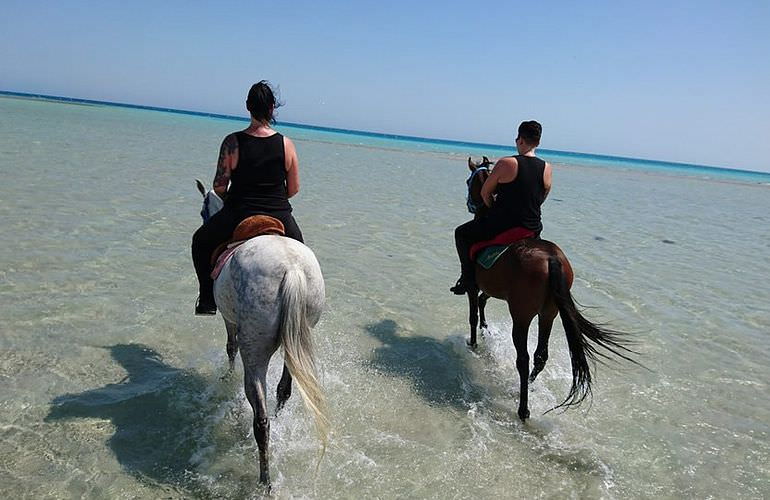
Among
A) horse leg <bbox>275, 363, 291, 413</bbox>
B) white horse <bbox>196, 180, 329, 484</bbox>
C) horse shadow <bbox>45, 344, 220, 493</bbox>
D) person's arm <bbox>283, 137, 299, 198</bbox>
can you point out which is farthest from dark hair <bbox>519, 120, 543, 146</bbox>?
horse shadow <bbox>45, 344, 220, 493</bbox>

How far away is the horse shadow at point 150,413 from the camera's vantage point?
371 cm

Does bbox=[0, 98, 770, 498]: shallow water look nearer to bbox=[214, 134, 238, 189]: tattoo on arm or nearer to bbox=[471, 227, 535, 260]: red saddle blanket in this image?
bbox=[471, 227, 535, 260]: red saddle blanket

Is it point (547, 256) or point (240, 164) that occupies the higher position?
point (240, 164)

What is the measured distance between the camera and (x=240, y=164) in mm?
3891

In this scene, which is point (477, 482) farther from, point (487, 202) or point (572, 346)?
point (487, 202)

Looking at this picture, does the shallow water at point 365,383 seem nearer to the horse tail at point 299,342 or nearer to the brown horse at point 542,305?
the brown horse at point 542,305

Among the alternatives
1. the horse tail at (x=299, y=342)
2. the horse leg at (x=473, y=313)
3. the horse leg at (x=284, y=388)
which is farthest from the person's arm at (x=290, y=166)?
the horse leg at (x=473, y=313)

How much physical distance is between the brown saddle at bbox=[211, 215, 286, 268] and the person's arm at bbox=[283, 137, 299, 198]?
0.41 metres

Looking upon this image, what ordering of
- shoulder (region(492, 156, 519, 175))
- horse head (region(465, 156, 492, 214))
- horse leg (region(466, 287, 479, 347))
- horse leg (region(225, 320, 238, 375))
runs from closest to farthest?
1. horse leg (region(225, 320, 238, 375))
2. shoulder (region(492, 156, 519, 175))
3. horse head (region(465, 156, 492, 214))
4. horse leg (region(466, 287, 479, 347))

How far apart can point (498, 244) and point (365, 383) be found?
76.5 inches

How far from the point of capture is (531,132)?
506cm

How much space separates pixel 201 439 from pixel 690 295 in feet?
26.9

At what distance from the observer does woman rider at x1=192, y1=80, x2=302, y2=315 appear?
3.88 metres

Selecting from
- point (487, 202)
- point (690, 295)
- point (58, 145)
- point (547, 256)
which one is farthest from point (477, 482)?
point (58, 145)
